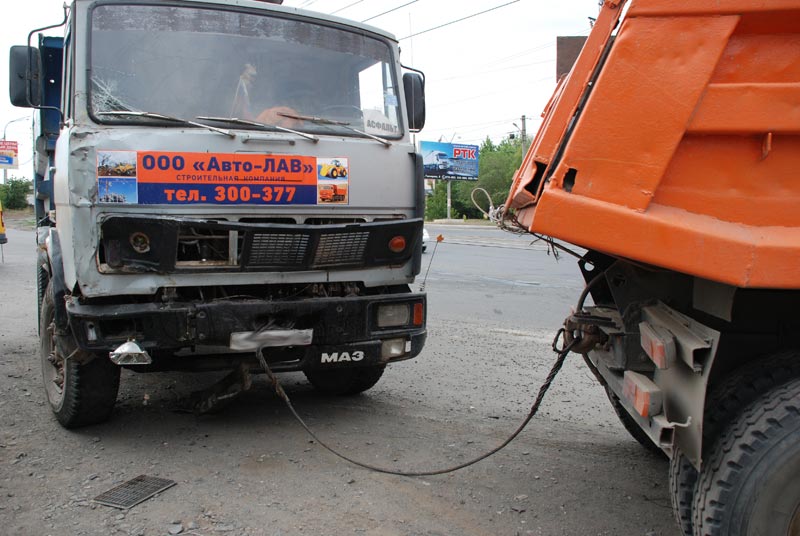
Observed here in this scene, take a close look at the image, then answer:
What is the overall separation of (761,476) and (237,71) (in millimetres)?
3521

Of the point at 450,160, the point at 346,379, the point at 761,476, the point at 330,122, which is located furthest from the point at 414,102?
the point at 450,160

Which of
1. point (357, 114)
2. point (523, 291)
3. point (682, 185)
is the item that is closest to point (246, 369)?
point (357, 114)

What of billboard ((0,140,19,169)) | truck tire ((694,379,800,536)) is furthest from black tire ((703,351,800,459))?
billboard ((0,140,19,169))

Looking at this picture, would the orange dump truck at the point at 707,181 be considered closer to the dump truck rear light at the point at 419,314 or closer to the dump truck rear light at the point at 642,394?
the dump truck rear light at the point at 642,394

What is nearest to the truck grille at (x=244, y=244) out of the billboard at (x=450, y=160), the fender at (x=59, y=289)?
the fender at (x=59, y=289)

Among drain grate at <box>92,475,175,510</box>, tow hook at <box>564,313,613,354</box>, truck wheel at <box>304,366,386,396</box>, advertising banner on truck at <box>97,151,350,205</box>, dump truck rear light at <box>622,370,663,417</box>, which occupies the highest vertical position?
advertising banner on truck at <box>97,151,350,205</box>

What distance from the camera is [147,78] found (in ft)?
13.7

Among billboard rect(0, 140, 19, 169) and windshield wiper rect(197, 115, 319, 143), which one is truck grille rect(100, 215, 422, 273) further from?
billboard rect(0, 140, 19, 169)

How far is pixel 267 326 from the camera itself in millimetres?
4191

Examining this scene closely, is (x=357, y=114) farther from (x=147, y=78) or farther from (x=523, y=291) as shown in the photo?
(x=523, y=291)

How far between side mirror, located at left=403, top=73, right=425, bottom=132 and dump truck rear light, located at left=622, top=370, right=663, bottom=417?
2.64 metres

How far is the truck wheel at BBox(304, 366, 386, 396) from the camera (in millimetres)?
5250

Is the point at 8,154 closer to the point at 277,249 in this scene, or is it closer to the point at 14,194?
the point at 14,194

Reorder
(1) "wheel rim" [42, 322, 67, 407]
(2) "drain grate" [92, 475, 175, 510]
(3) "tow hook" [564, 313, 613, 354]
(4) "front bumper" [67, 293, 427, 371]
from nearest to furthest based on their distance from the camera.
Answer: (3) "tow hook" [564, 313, 613, 354] → (2) "drain grate" [92, 475, 175, 510] → (4) "front bumper" [67, 293, 427, 371] → (1) "wheel rim" [42, 322, 67, 407]
